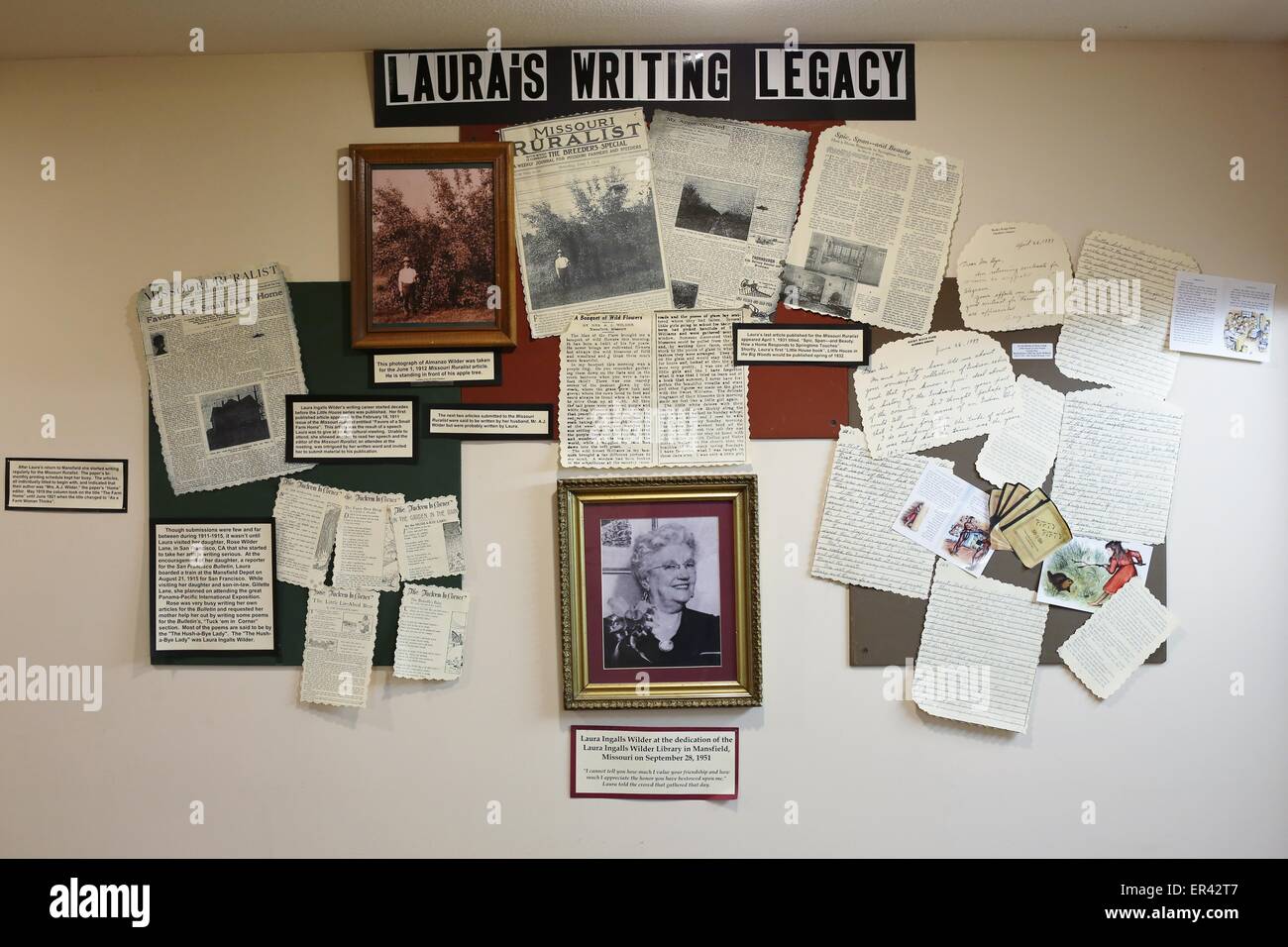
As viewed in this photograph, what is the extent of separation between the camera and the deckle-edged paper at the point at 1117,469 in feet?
7.19

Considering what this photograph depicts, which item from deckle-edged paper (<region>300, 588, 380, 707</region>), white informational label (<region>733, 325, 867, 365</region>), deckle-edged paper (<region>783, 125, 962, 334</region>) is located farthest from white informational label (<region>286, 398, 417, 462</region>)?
deckle-edged paper (<region>783, 125, 962, 334</region>)

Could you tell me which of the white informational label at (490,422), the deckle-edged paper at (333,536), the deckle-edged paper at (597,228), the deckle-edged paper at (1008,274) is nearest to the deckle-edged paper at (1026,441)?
the deckle-edged paper at (1008,274)

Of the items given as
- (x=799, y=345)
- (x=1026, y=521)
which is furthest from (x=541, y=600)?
(x=1026, y=521)

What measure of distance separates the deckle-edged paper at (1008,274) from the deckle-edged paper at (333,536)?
1.51m

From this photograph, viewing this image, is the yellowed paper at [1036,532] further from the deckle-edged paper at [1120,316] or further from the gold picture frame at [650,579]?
the gold picture frame at [650,579]

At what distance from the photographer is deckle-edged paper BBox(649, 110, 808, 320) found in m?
2.20

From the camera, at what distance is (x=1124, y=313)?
221 centimetres

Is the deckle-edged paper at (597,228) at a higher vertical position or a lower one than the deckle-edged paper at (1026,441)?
higher

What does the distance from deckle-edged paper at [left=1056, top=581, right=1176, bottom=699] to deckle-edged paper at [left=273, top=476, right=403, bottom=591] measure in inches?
66.7

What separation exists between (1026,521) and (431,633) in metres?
1.49

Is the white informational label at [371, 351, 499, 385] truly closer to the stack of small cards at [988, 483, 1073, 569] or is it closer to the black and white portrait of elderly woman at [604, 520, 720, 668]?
the black and white portrait of elderly woman at [604, 520, 720, 668]

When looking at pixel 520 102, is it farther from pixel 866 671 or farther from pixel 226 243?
pixel 866 671

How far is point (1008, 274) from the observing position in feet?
7.22
